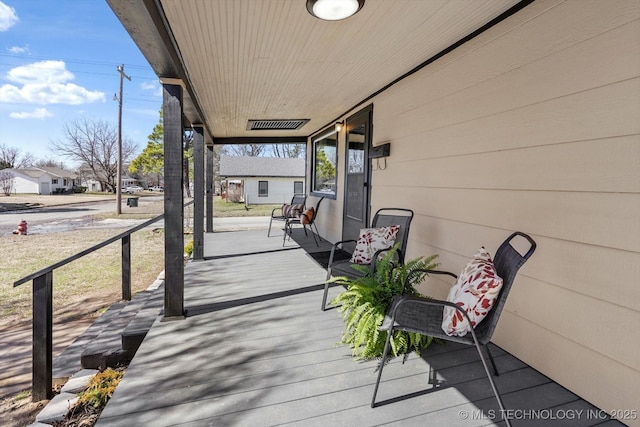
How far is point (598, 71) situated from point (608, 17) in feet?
0.79

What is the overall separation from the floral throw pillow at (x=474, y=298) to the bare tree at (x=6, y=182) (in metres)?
40.1

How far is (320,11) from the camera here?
2.04 meters

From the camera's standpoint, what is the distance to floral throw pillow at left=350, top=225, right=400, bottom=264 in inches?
117

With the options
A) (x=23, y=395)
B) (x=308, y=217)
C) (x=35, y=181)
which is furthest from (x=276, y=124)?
(x=35, y=181)

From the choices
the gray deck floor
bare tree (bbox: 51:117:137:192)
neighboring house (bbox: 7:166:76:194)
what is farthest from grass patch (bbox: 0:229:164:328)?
neighboring house (bbox: 7:166:76:194)

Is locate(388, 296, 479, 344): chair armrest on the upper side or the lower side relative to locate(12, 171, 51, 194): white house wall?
lower

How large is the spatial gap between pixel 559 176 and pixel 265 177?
20.8 metres

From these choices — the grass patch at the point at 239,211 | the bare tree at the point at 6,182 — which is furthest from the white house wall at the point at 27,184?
the grass patch at the point at 239,211

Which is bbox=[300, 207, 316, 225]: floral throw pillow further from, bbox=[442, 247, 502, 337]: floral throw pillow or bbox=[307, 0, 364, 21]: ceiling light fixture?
bbox=[442, 247, 502, 337]: floral throw pillow

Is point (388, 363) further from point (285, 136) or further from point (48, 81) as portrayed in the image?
point (48, 81)

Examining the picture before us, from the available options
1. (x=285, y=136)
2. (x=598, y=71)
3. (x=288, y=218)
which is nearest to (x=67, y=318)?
(x=288, y=218)

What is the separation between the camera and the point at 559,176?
1813 mm

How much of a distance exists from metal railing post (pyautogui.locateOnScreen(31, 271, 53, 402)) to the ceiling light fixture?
240cm

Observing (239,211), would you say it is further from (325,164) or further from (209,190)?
(325,164)
